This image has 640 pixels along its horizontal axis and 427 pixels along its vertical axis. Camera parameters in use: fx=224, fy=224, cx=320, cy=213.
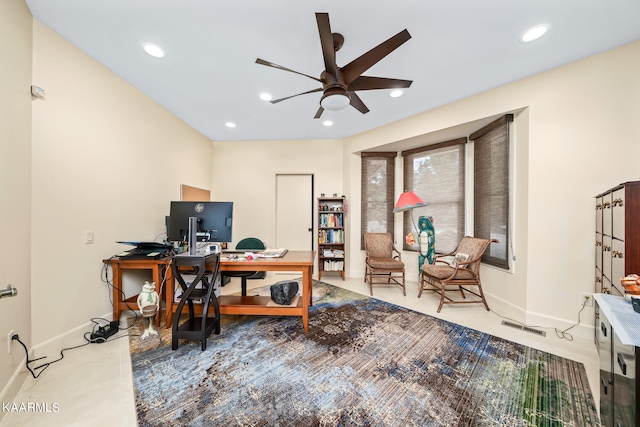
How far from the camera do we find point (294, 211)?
4.66 m

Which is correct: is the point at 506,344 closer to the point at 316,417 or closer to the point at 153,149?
the point at 316,417

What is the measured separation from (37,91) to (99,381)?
2.29 m

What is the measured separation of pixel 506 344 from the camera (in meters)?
2.12

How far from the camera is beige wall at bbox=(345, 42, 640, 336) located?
2068 mm

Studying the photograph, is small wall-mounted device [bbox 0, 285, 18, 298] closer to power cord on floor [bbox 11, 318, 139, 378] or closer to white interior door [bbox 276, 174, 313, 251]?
power cord on floor [bbox 11, 318, 139, 378]

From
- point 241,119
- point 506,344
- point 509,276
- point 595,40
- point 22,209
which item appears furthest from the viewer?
point 241,119

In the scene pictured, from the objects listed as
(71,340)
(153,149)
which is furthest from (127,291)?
(153,149)

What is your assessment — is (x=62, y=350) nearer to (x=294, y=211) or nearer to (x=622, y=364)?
(x=294, y=211)

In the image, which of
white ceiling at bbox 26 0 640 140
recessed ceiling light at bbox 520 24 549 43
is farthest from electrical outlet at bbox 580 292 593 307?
recessed ceiling light at bbox 520 24 549 43

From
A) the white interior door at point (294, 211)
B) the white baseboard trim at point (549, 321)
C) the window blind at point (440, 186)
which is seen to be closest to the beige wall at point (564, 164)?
the white baseboard trim at point (549, 321)

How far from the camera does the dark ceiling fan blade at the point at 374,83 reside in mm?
1865

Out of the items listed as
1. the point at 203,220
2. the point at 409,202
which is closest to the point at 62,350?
the point at 203,220

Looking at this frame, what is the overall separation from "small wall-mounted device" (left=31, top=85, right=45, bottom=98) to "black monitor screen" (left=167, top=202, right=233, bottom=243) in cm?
123

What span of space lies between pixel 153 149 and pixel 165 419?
2969 mm
